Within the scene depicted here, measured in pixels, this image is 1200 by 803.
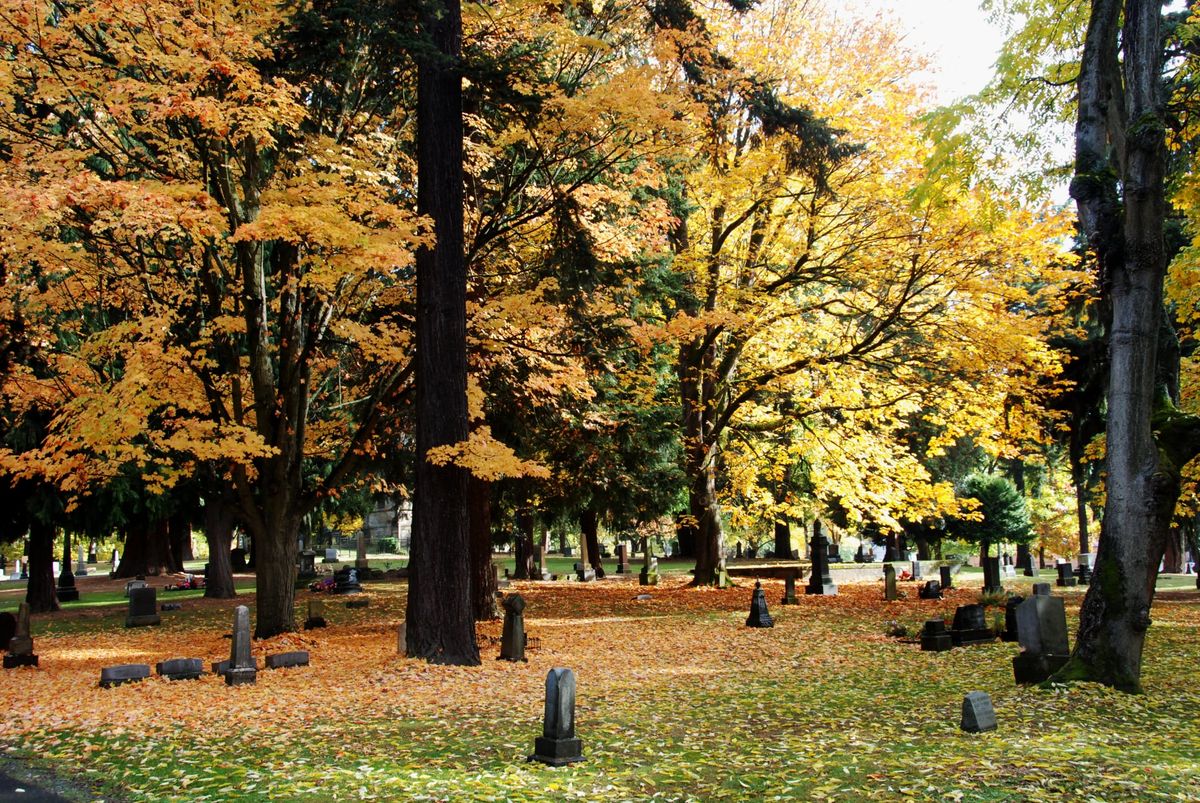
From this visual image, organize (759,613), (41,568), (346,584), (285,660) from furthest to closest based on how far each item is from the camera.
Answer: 1. (346,584)
2. (41,568)
3. (759,613)
4. (285,660)

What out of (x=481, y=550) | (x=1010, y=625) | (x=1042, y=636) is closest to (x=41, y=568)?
(x=481, y=550)

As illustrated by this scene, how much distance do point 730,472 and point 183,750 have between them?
63.5 feet

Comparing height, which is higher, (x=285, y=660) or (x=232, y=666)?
(x=232, y=666)

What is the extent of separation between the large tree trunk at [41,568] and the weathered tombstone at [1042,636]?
23522 millimetres

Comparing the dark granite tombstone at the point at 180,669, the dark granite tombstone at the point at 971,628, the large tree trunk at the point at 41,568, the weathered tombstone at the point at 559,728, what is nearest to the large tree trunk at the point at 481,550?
the dark granite tombstone at the point at 180,669

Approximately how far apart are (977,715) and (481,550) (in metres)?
11.5

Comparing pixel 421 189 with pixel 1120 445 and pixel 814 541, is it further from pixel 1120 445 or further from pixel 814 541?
pixel 814 541

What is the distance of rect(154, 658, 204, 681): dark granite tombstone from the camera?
12.9 metres

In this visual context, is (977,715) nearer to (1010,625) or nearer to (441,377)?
(1010,625)

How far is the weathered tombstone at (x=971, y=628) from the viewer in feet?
49.9

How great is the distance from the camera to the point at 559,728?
25.5ft

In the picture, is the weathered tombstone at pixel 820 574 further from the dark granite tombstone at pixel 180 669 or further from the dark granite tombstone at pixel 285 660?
the dark granite tombstone at pixel 180 669

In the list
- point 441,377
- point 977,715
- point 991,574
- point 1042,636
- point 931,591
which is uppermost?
point 441,377

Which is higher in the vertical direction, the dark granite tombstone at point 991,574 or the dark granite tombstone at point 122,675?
the dark granite tombstone at point 991,574
